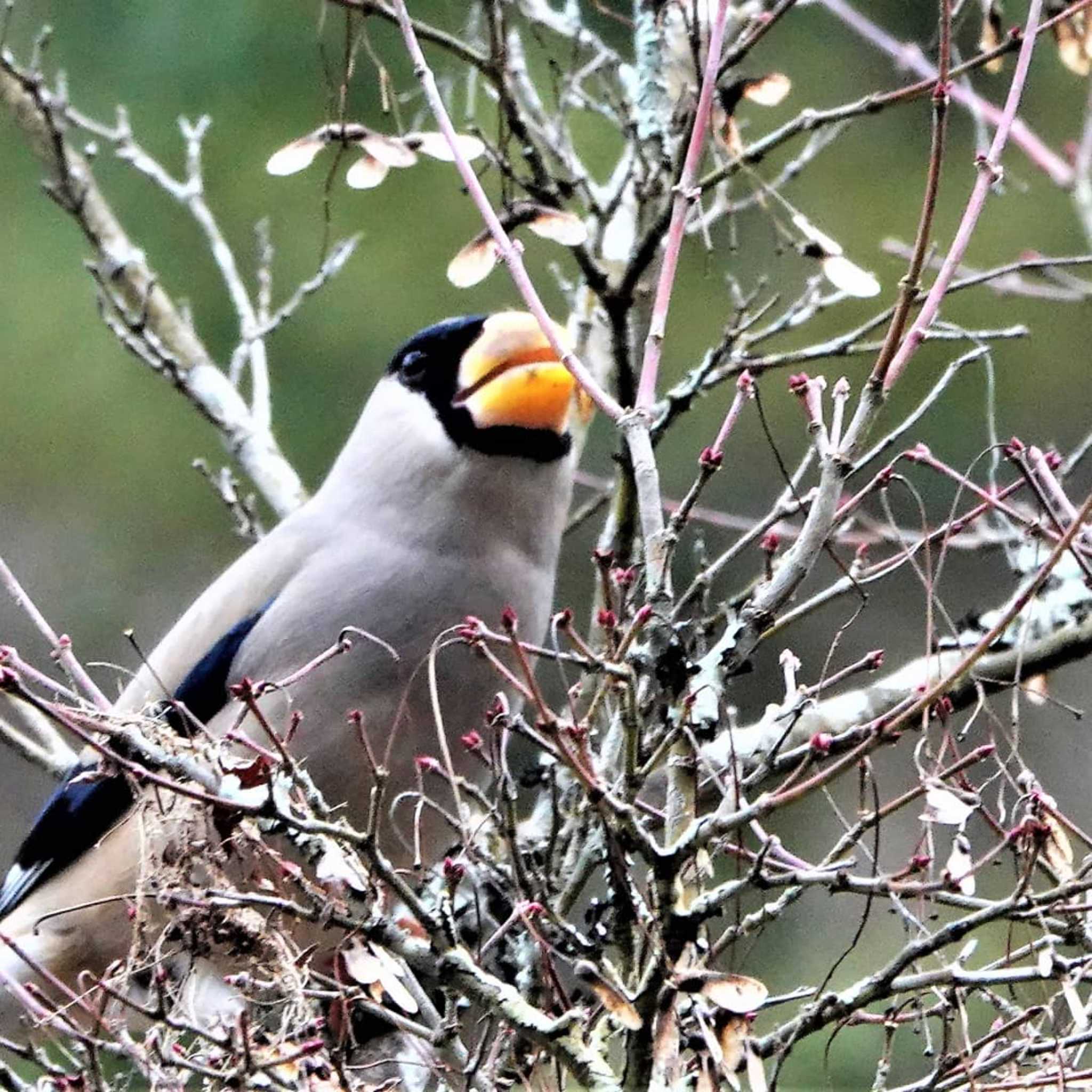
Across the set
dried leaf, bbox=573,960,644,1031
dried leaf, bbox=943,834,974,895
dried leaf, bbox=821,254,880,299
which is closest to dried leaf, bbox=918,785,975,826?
dried leaf, bbox=943,834,974,895

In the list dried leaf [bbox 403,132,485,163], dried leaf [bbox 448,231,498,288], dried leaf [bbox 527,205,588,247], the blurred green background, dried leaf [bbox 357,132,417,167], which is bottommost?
the blurred green background

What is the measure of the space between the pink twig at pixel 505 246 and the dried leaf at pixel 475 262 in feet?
0.14

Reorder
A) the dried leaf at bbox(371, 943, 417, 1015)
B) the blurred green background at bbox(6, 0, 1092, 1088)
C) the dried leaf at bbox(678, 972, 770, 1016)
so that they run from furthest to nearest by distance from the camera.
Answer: the blurred green background at bbox(6, 0, 1092, 1088)
the dried leaf at bbox(371, 943, 417, 1015)
the dried leaf at bbox(678, 972, 770, 1016)

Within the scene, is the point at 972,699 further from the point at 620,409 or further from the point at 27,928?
the point at 27,928

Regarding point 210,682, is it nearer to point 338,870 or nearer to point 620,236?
point 620,236

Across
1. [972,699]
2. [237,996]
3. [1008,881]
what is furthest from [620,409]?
[1008,881]

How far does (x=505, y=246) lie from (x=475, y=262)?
0.20 meters

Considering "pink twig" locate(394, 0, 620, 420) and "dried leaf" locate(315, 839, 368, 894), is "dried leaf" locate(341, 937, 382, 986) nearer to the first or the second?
"dried leaf" locate(315, 839, 368, 894)

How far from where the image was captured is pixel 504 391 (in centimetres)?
226

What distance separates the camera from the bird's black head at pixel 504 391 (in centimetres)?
225

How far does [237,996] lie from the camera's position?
137 cm

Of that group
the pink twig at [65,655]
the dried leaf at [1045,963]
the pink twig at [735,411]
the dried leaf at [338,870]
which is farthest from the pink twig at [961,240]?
the pink twig at [65,655]

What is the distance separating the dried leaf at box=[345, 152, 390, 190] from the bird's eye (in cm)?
75

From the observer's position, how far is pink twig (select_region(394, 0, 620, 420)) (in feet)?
4.47
